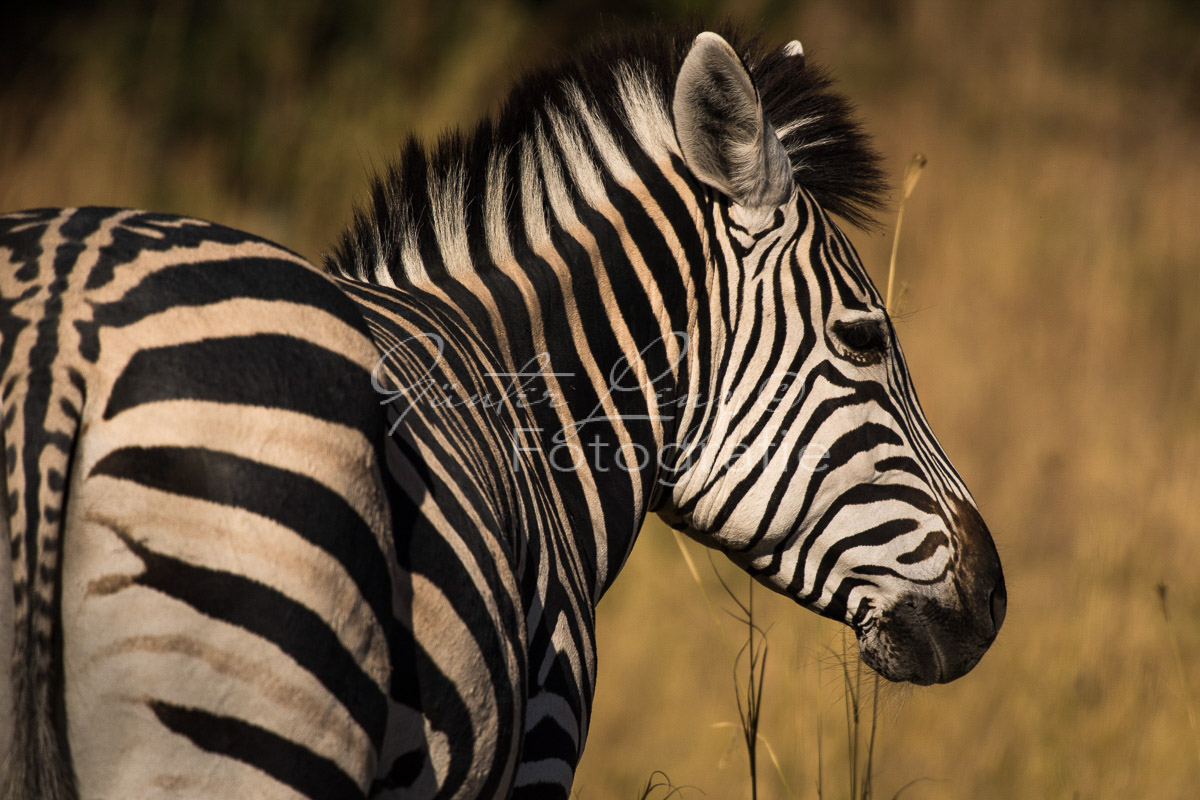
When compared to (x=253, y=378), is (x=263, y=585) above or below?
below

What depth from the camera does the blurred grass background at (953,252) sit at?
235 inches

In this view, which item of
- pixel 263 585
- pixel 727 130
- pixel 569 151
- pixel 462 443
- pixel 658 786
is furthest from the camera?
pixel 658 786

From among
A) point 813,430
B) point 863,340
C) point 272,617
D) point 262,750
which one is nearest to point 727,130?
point 863,340

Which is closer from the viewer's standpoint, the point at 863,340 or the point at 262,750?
the point at 262,750

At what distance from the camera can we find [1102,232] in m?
9.48

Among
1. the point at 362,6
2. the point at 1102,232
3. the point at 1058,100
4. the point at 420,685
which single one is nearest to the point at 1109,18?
the point at 1058,100

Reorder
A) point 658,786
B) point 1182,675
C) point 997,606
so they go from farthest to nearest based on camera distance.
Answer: point 1182,675 → point 658,786 → point 997,606

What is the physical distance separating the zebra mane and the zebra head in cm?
19

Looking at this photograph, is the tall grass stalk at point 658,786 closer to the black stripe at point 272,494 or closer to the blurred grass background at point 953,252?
the blurred grass background at point 953,252

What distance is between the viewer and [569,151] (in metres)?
2.61

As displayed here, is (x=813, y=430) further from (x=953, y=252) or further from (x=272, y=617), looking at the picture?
(x=953, y=252)

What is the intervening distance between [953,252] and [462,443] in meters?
8.29

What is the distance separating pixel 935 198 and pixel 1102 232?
64.9 inches

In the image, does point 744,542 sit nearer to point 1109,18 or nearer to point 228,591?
point 228,591
